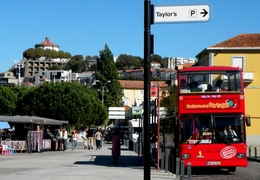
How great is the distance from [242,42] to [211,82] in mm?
43572

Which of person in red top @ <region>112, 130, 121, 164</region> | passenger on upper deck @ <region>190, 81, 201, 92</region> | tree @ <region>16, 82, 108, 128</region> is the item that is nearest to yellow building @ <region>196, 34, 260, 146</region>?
tree @ <region>16, 82, 108, 128</region>

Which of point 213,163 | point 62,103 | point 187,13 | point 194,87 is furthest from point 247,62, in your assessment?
point 187,13

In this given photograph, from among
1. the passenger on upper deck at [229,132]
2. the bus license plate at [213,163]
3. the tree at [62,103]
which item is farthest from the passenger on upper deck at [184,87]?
the tree at [62,103]

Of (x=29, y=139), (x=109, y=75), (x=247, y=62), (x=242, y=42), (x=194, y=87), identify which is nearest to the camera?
(x=194, y=87)

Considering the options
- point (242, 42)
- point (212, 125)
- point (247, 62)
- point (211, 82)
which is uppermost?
point (242, 42)

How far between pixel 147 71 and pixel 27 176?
1088cm

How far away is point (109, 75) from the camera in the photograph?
350ft

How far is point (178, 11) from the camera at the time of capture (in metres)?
9.70

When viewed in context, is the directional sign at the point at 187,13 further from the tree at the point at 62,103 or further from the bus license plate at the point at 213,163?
the tree at the point at 62,103

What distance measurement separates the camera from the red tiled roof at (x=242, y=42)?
6378cm

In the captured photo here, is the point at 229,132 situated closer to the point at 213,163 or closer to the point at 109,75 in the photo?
the point at 213,163

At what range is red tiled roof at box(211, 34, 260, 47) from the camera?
63.8 metres

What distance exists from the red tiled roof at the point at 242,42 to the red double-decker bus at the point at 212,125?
42.5 m

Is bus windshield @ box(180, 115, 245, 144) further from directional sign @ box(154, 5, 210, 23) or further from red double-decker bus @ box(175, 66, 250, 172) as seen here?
directional sign @ box(154, 5, 210, 23)
